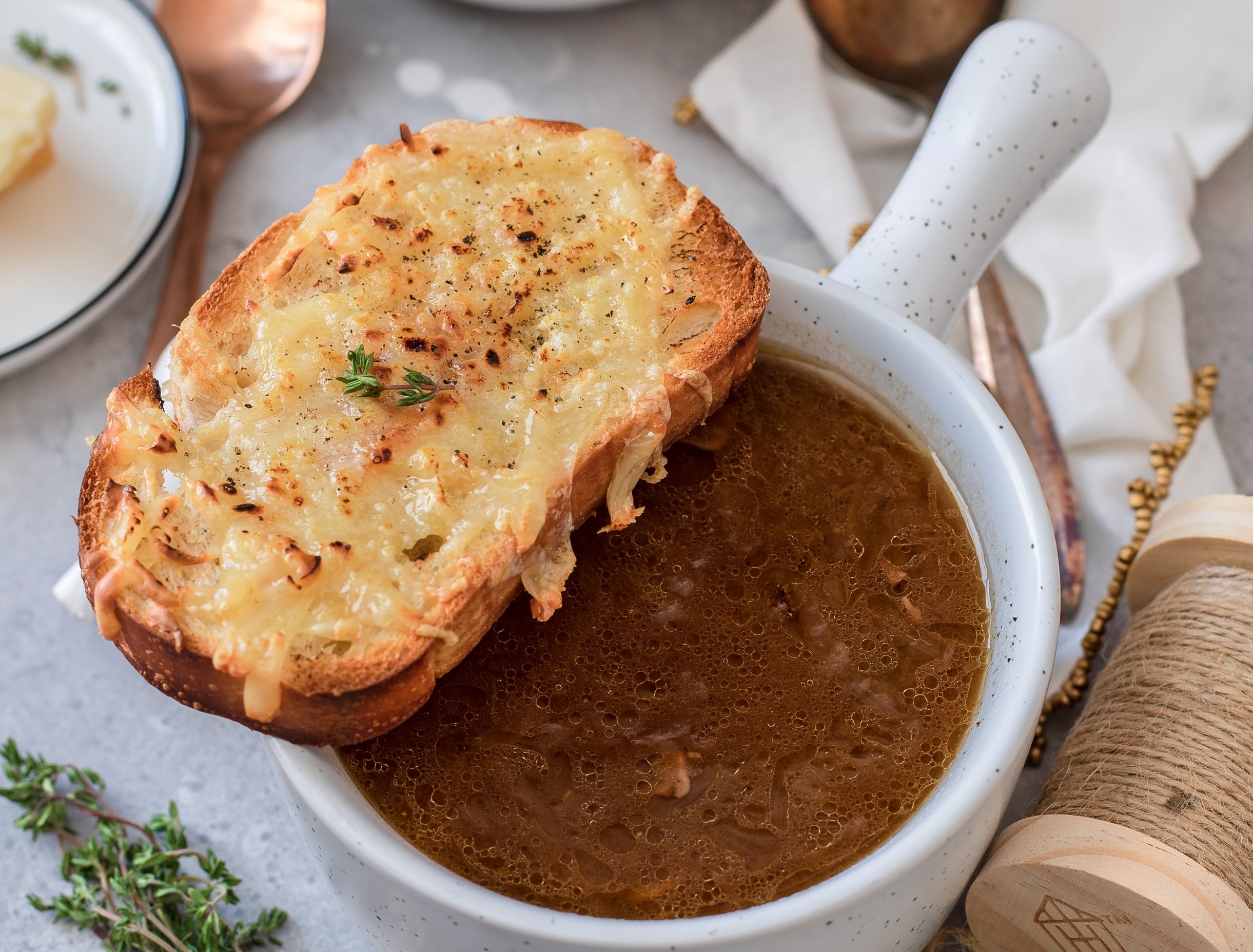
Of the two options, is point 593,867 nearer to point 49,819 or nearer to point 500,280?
point 500,280

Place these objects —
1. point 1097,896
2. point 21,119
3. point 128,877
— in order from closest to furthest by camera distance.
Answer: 1. point 1097,896
2. point 128,877
3. point 21,119

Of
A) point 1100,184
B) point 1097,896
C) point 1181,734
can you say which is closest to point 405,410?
point 1097,896

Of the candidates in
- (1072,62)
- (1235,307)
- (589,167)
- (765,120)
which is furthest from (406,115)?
(1235,307)

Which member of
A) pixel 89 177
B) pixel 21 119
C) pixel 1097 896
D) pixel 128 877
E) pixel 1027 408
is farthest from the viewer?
pixel 89 177

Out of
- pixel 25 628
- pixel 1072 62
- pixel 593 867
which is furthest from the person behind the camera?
pixel 25 628

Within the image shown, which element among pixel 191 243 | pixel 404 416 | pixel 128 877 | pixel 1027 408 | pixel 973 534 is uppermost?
pixel 404 416

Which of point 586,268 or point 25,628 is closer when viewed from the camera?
point 586,268

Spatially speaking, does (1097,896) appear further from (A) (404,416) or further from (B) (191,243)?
(B) (191,243)
